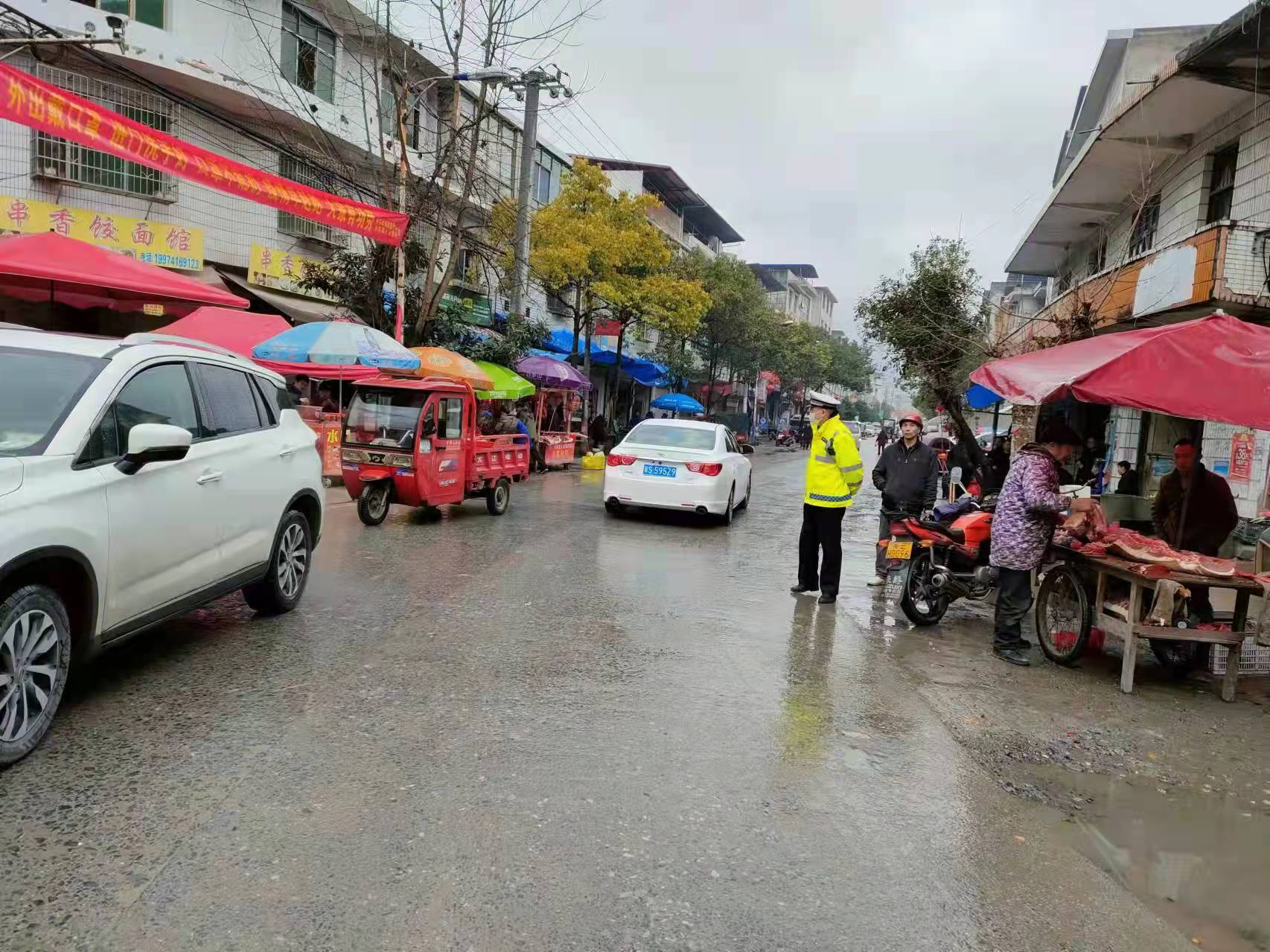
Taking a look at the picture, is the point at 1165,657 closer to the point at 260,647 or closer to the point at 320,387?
the point at 260,647

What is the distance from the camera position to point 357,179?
21.4 m

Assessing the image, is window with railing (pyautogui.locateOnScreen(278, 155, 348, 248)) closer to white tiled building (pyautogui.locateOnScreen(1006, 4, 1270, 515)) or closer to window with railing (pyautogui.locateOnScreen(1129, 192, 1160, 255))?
white tiled building (pyautogui.locateOnScreen(1006, 4, 1270, 515))

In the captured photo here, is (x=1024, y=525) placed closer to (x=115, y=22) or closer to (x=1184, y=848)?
(x=1184, y=848)

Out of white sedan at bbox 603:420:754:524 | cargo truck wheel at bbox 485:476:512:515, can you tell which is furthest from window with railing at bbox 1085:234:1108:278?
cargo truck wheel at bbox 485:476:512:515

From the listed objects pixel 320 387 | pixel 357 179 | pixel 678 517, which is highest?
pixel 357 179

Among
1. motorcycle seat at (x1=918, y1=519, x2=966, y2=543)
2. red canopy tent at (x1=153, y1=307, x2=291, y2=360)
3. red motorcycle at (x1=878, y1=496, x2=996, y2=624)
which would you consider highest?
red canopy tent at (x1=153, y1=307, x2=291, y2=360)

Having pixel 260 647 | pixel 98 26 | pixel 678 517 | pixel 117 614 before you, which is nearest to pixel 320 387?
pixel 98 26

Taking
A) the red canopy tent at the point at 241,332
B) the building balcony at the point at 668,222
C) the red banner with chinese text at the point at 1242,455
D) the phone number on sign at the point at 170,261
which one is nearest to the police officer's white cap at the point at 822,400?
the red canopy tent at the point at 241,332

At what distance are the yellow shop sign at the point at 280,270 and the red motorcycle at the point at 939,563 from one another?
1442 centimetres

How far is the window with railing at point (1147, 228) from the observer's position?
1683 cm

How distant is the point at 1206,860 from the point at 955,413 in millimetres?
19096

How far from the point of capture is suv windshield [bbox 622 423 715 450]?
512 inches

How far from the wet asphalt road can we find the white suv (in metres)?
0.46

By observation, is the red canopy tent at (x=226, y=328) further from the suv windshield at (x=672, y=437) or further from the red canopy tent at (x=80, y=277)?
the suv windshield at (x=672, y=437)
